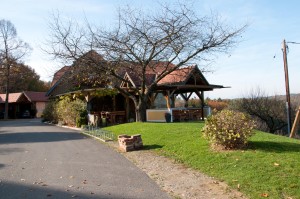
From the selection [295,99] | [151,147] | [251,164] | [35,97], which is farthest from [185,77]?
[35,97]

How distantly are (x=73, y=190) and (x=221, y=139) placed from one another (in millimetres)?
4442

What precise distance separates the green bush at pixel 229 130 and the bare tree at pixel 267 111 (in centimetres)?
1906

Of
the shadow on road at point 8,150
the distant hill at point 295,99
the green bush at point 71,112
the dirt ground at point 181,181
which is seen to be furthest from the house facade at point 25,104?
the dirt ground at point 181,181

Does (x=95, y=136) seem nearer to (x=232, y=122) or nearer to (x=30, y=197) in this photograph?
(x=232, y=122)

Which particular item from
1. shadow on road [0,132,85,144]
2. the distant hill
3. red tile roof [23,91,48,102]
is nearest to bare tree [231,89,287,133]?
the distant hill

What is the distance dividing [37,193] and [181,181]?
3.04 meters

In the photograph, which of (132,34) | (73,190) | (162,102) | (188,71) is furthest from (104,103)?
(73,190)

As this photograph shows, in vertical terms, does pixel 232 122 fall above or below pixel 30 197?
above

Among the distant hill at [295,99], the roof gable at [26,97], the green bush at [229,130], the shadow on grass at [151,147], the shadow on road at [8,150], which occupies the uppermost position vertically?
the roof gable at [26,97]

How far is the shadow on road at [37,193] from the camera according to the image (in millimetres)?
6520

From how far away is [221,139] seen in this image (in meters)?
9.52

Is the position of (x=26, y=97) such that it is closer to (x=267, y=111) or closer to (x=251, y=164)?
(x=267, y=111)

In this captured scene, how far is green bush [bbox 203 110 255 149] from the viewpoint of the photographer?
9367 mm

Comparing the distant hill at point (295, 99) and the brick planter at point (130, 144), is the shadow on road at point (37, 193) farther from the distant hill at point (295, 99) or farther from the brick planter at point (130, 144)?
the distant hill at point (295, 99)
